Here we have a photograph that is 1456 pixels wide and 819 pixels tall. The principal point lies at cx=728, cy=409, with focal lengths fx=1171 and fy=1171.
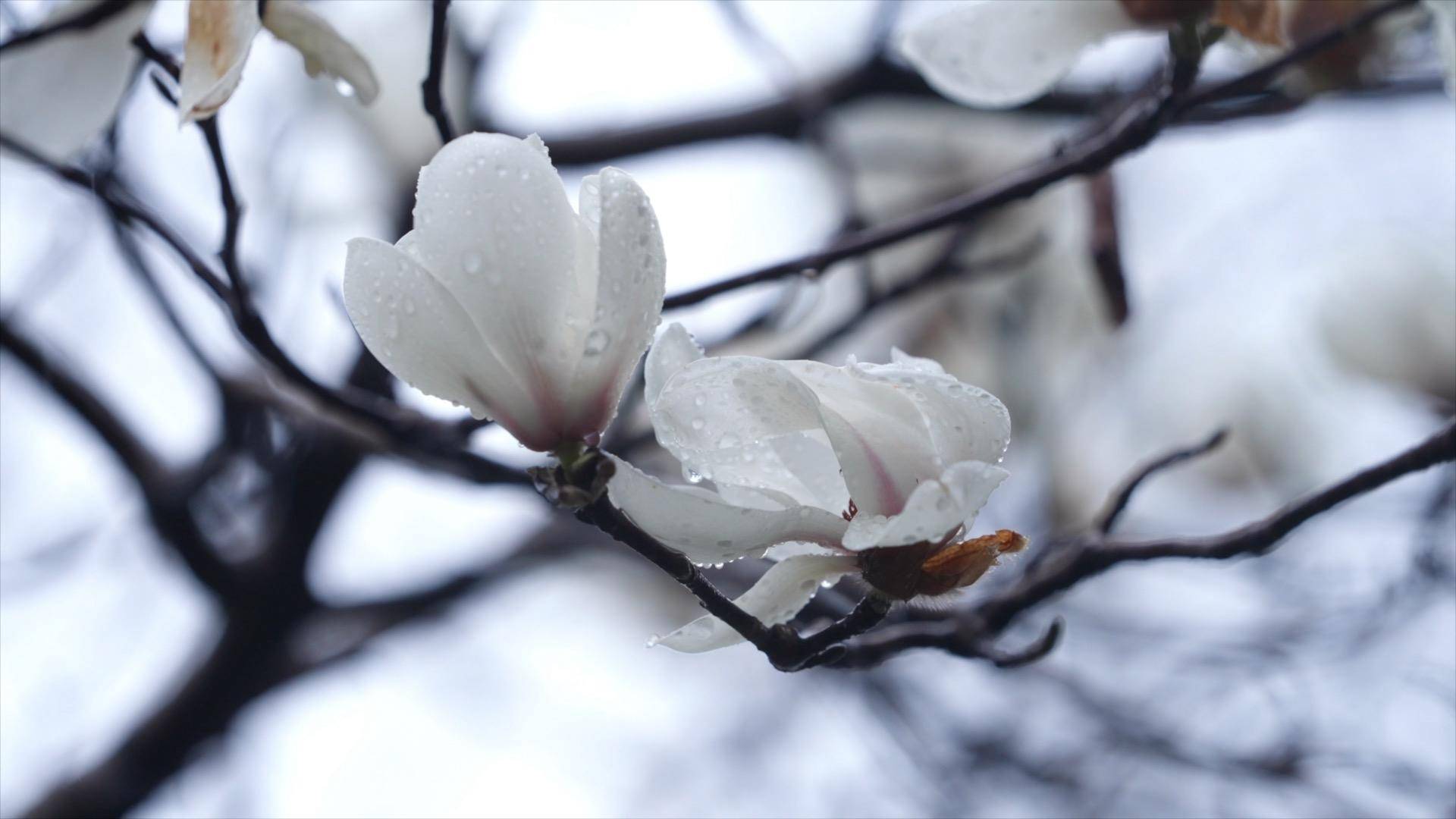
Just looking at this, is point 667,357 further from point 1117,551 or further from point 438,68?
point 1117,551

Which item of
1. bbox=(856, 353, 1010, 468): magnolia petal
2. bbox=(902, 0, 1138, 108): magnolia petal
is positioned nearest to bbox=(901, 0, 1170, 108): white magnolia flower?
bbox=(902, 0, 1138, 108): magnolia petal

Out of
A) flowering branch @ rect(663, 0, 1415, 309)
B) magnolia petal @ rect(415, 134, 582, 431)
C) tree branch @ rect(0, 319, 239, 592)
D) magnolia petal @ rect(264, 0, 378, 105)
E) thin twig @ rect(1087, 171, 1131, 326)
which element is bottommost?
tree branch @ rect(0, 319, 239, 592)

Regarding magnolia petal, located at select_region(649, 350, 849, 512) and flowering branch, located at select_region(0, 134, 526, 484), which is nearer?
magnolia petal, located at select_region(649, 350, 849, 512)

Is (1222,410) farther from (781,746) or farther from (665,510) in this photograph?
(665,510)

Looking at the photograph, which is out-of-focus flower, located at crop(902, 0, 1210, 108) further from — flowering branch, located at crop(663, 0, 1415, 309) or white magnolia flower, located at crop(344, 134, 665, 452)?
white magnolia flower, located at crop(344, 134, 665, 452)

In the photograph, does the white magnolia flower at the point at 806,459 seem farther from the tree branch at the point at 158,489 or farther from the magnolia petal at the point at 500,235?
the tree branch at the point at 158,489
